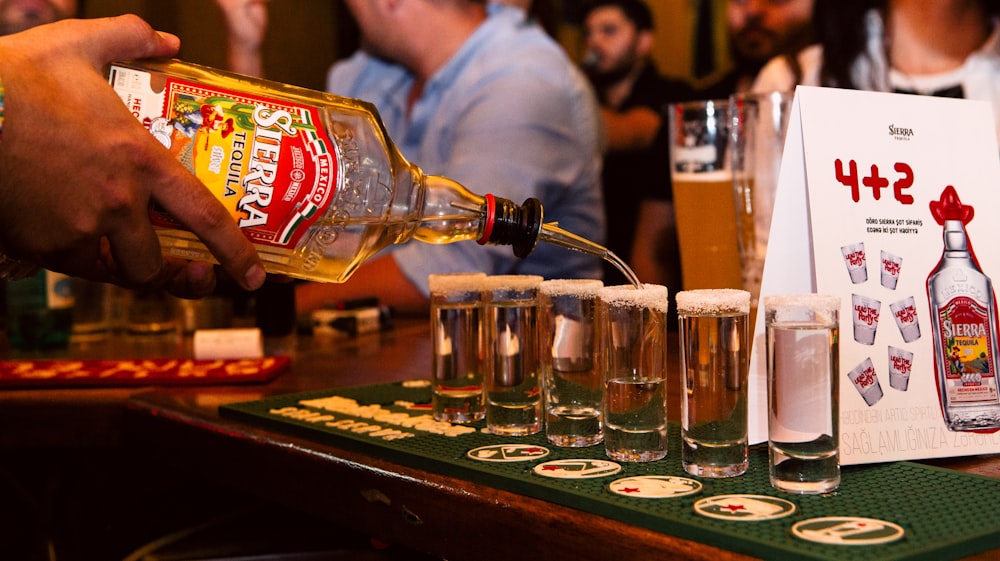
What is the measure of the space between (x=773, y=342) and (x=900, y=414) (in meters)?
0.19

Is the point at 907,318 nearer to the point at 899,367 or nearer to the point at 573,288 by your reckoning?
the point at 899,367

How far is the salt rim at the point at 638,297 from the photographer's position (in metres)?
0.81

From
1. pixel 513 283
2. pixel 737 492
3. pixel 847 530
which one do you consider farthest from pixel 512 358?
pixel 847 530

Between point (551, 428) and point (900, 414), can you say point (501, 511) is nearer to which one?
point (551, 428)

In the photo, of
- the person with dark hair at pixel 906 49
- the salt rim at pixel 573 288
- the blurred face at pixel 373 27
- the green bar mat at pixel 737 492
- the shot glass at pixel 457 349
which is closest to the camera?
the green bar mat at pixel 737 492

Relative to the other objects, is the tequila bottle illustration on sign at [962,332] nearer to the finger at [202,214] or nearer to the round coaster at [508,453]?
the round coaster at [508,453]

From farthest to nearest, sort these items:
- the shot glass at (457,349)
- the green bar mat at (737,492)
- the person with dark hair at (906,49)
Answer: the person with dark hair at (906,49)
the shot glass at (457,349)
the green bar mat at (737,492)

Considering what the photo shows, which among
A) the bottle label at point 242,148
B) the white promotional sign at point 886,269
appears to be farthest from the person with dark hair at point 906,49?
the bottle label at point 242,148

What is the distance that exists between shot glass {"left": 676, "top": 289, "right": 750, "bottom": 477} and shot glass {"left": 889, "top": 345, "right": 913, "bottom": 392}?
16 cm

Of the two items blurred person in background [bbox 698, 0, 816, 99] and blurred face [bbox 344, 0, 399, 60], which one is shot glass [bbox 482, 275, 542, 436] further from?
blurred face [bbox 344, 0, 399, 60]

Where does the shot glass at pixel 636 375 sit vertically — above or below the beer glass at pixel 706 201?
below

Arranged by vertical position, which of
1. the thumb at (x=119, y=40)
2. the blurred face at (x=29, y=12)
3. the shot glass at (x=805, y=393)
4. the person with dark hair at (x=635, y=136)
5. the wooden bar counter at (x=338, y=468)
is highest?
the blurred face at (x=29, y=12)

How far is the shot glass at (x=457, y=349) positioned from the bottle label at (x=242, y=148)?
214 mm

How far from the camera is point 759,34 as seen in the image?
267 centimetres
